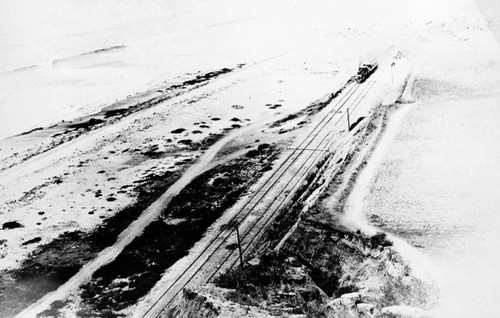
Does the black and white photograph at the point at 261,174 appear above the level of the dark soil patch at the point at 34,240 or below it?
above

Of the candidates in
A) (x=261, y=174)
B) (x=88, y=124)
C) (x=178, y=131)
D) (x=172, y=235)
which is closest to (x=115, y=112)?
(x=88, y=124)

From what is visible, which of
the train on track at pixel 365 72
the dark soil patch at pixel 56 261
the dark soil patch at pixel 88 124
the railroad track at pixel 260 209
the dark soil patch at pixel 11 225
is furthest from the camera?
the train on track at pixel 365 72

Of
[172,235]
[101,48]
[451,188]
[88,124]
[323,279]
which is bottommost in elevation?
[172,235]

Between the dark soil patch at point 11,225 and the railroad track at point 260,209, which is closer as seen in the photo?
the railroad track at point 260,209

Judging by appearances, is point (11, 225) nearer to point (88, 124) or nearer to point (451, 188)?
point (88, 124)

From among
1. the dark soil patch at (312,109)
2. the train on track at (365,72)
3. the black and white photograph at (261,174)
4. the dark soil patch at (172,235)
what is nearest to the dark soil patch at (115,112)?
the black and white photograph at (261,174)

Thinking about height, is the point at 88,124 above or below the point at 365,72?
below

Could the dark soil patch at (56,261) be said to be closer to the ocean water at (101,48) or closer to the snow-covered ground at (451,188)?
the snow-covered ground at (451,188)
